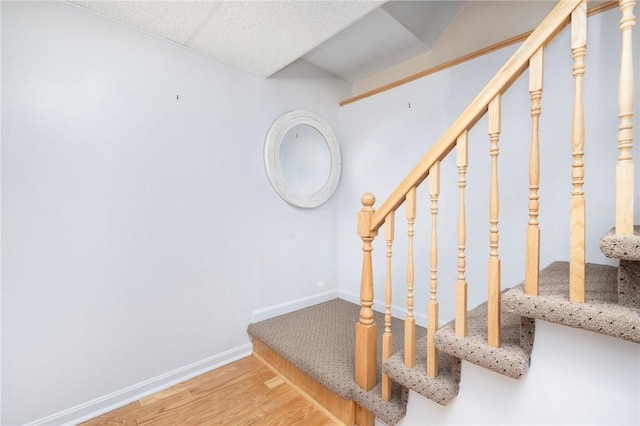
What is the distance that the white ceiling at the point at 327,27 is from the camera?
1439 mm

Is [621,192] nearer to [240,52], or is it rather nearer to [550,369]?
[550,369]

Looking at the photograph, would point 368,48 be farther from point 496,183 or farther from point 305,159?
point 496,183

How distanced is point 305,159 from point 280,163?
0.30m

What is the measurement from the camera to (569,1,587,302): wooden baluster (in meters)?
0.83

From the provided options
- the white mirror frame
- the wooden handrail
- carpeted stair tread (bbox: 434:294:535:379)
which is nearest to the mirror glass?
the white mirror frame

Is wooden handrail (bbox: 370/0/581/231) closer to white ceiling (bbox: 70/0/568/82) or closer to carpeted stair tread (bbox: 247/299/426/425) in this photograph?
white ceiling (bbox: 70/0/568/82)

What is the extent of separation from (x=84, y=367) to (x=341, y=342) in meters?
1.40

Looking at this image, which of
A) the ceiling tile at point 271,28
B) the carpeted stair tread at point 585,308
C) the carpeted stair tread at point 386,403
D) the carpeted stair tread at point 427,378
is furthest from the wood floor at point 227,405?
the ceiling tile at point 271,28

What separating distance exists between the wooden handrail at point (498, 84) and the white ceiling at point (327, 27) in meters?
0.78

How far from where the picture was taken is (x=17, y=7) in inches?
51.2

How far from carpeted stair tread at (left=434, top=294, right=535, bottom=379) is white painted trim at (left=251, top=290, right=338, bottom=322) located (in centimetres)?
143

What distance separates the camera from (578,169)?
2.70 ft

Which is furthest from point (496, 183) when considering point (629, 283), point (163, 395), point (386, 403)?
point (163, 395)

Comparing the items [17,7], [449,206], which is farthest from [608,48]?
[17,7]
